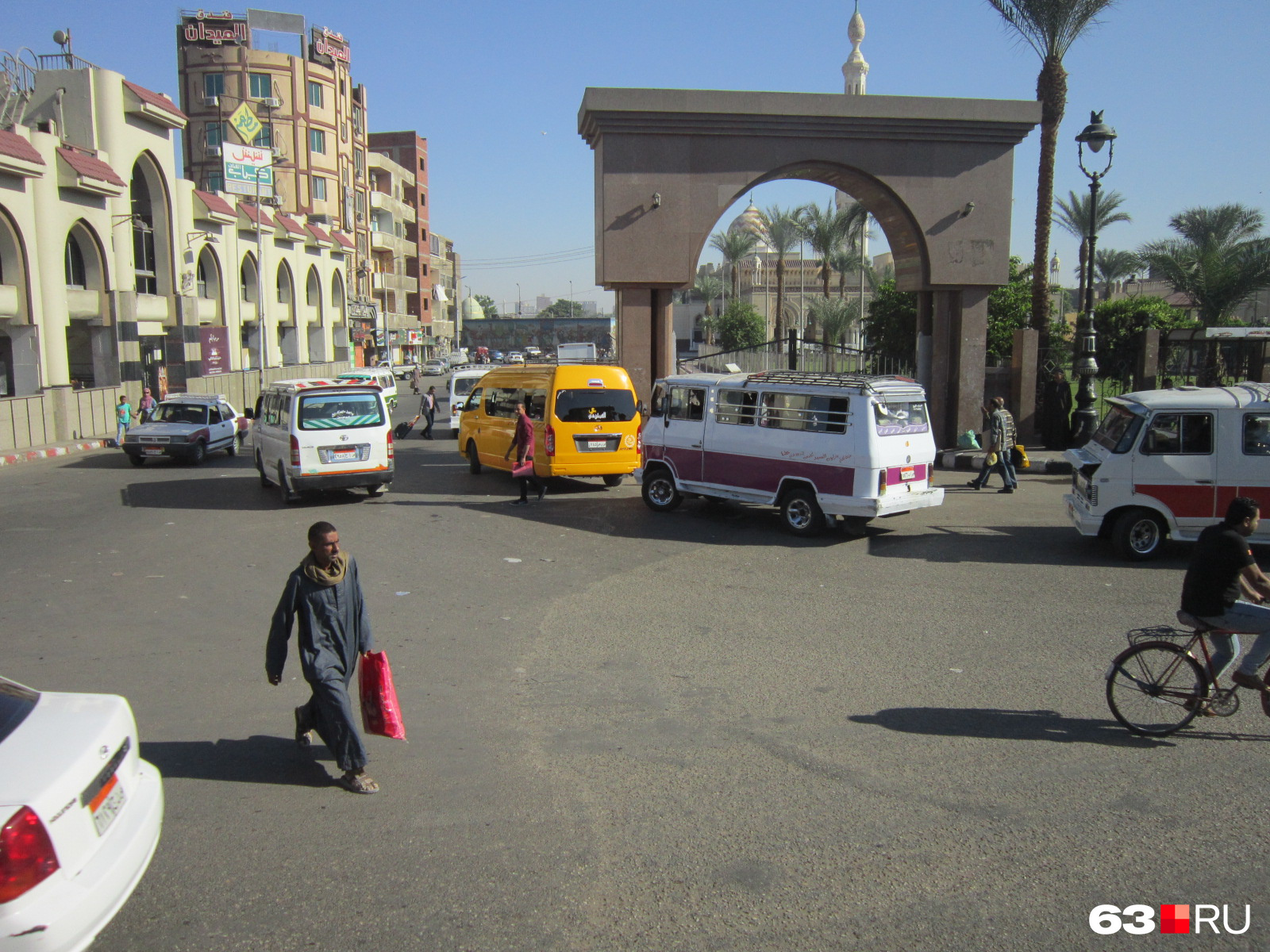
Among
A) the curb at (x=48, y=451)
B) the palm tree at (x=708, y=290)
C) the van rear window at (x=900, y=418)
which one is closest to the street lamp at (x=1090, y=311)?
the van rear window at (x=900, y=418)

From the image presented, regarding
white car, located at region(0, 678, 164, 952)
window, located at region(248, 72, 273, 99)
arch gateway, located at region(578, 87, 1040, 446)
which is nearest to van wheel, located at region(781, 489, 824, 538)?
arch gateway, located at region(578, 87, 1040, 446)

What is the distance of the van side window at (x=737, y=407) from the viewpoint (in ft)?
45.0

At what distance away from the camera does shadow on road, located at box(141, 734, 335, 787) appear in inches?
221

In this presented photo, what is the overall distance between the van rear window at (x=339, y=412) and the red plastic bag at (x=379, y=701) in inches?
422

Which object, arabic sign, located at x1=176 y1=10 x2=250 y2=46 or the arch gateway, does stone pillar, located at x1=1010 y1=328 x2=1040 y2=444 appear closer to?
the arch gateway

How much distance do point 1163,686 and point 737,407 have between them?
8292mm

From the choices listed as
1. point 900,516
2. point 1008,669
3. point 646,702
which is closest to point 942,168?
point 900,516

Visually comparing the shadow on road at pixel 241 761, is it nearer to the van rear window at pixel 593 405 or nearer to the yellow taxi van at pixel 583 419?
the yellow taxi van at pixel 583 419

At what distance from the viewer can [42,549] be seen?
1213cm

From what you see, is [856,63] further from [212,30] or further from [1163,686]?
[1163,686]

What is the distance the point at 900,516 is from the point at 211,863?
11696 mm

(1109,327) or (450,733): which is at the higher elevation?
(1109,327)

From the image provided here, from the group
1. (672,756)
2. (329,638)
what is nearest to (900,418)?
(672,756)

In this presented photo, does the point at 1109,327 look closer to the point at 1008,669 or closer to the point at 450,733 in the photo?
the point at 1008,669
